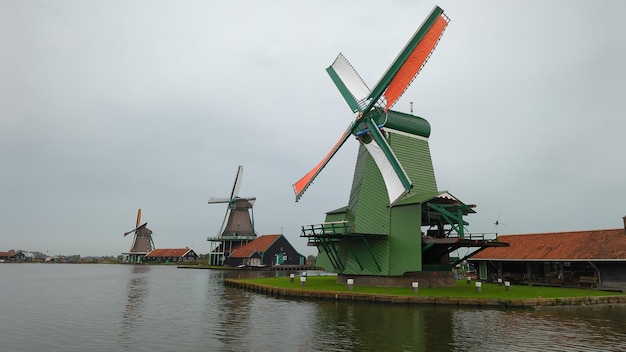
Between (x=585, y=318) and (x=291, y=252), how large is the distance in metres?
54.9

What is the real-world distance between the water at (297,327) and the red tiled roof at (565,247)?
6.02 m

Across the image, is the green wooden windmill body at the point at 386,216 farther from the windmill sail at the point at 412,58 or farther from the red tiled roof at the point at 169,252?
the red tiled roof at the point at 169,252

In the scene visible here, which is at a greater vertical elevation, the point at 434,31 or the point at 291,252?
the point at 434,31

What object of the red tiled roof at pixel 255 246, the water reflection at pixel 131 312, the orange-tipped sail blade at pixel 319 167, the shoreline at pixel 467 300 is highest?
the orange-tipped sail blade at pixel 319 167

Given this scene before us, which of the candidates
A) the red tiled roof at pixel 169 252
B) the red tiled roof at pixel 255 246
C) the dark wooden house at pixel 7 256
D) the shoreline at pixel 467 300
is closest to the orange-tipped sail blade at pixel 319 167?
the shoreline at pixel 467 300

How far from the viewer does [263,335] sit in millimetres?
13336

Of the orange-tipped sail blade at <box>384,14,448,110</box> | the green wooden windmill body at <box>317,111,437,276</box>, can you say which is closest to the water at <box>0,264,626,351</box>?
the green wooden windmill body at <box>317,111,437,276</box>

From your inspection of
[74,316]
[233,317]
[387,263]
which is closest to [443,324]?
[233,317]

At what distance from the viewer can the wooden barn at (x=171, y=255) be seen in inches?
3536

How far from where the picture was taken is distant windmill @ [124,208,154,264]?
310 ft

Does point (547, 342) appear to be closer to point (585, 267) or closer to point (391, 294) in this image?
point (391, 294)

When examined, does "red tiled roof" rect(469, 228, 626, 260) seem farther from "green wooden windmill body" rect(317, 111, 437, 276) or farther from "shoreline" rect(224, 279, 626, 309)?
"green wooden windmill body" rect(317, 111, 437, 276)

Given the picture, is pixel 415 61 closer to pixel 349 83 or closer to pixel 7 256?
pixel 349 83

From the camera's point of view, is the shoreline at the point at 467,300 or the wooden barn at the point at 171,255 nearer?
the shoreline at the point at 467,300
